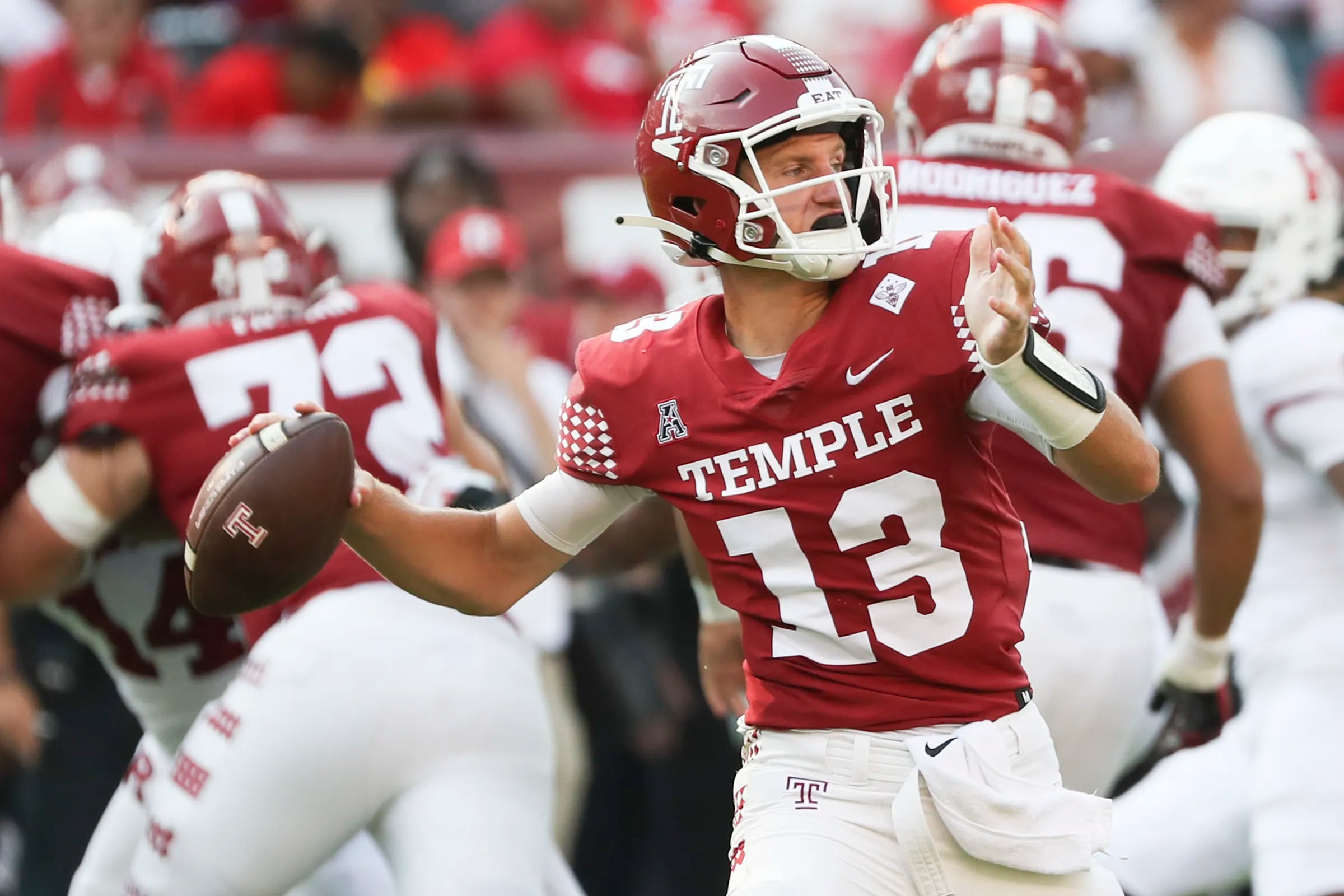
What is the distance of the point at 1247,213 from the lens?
4.36 meters

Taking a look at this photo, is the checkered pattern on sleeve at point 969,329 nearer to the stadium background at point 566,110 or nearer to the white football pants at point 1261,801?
the white football pants at point 1261,801

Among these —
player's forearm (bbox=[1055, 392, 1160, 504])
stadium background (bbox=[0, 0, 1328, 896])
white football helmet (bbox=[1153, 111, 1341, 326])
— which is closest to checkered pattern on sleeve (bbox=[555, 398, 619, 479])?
player's forearm (bbox=[1055, 392, 1160, 504])

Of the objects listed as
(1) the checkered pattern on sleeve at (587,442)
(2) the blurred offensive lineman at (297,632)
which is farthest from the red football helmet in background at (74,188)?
(1) the checkered pattern on sleeve at (587,442)

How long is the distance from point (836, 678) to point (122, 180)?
14.4 ft

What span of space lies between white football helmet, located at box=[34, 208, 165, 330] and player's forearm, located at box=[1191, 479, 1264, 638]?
233cm

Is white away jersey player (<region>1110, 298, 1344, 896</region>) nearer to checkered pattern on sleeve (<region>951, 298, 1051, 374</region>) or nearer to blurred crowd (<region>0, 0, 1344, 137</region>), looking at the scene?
checkered pattern on sleeve (<region>951, 298, 1051, 374</region>)

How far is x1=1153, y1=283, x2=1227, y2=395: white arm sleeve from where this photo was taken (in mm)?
3729

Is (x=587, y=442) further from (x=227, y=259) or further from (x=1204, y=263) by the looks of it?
(x=1204, y=263)

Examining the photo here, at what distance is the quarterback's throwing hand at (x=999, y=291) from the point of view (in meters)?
2.51

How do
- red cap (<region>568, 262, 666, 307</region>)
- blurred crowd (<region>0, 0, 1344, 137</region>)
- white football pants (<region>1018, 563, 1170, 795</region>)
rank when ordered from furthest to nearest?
blurred crowd (<region>0, 0, 1344, 137</region>) < red cap (<region>568, 262, 666, 307</region>) < white football pants (<region>1018, 563, 1170, 795</region>)

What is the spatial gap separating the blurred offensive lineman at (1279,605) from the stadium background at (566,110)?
2245 mm

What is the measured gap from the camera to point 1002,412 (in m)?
2.70

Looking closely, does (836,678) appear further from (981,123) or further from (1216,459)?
(981,123)

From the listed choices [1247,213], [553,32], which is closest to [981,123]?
[1247,213]
